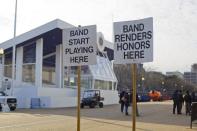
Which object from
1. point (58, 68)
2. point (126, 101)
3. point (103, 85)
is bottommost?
point (126, 101)

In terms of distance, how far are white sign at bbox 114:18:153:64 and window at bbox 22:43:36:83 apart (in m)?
45.2

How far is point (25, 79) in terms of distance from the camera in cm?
5656

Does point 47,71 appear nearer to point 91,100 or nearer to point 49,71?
point 49,71

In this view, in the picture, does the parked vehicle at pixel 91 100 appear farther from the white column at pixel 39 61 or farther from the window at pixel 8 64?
the window at pixel 8 64

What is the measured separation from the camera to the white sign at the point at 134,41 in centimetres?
1133

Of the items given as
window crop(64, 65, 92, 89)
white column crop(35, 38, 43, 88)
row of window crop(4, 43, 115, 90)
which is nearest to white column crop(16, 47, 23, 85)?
row of window crop(4, 43, 115, 90)

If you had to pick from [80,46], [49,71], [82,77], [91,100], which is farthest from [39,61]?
[80,46]

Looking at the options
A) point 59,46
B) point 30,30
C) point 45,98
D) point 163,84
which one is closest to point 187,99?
point 45,98

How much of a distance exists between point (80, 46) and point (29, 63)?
148ft

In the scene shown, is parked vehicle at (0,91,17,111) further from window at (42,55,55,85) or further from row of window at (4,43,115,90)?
window at (42,55,55,85)

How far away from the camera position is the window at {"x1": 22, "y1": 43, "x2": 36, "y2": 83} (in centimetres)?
5634

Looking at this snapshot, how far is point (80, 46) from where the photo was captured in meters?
11.8

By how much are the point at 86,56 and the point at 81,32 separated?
630 mm

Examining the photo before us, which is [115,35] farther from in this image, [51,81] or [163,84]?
[163,84]
